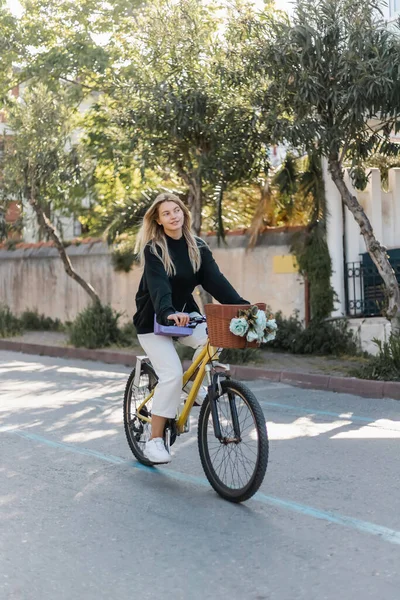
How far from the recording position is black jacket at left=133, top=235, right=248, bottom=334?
607 cm

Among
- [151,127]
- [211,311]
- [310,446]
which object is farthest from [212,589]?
[151,127]

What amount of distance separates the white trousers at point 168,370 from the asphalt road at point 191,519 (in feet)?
1.76

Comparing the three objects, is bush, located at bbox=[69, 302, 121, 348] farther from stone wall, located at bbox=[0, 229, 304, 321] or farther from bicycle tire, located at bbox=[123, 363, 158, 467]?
bicycle tire, located at bbox=[123, 363, 158, 467]

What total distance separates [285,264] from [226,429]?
11100 mm

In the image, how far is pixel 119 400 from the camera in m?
10.6

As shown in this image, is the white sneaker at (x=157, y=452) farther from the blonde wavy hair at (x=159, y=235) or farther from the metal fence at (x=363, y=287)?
the metal fence at (x=363, y=287)

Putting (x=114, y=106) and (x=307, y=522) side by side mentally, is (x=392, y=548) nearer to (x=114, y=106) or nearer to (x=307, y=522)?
(x=307, y=522)

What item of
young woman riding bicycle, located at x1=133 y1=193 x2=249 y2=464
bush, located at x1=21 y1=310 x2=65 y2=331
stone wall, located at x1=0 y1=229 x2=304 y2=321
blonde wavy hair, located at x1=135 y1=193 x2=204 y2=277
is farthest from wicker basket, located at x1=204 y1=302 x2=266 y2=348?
bush, located at x1=21 y1=310 x2=65 y2=331

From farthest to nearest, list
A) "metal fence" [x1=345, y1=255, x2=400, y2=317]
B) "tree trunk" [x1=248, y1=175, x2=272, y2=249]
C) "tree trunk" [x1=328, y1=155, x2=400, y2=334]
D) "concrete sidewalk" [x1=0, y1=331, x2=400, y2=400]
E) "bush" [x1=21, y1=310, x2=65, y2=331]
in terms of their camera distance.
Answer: "bush" [x1=21, y1=310, x2=65, y2=331] < "tree trunk" [x1=248, y1=175, x2=272, y2=249] < "metal fence" [x1=345, y1=255, x2=400, y2=317] < "tree trunk" [x1=328, y1=155, x2=400, y2=334] < "concrete sidewalk" [x1=0, y1=331, x2=400, y2=400]

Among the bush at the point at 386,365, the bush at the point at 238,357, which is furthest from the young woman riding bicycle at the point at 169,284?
the bush at the point at 238,357

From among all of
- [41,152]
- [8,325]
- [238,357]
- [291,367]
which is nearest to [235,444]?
[291,367]

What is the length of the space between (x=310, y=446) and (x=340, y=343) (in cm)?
750

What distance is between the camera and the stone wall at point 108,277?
55.3 feet

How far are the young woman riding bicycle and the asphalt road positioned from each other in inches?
22.1
